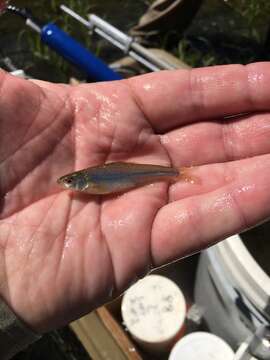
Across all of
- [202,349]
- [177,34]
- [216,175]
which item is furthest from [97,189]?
[177,34]

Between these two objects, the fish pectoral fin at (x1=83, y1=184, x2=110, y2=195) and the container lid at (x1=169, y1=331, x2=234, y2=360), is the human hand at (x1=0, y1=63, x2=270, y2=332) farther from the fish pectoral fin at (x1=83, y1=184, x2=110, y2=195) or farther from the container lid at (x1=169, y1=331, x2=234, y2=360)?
the container lid at (x1=169, y1=331, x2=234, y2=360)

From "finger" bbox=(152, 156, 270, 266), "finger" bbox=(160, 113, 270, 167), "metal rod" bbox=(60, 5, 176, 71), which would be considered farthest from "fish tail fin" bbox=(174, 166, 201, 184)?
"metal rod" bbox=(60, 5, 176, 71)

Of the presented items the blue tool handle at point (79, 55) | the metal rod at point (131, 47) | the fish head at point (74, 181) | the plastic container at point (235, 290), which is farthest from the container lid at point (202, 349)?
the metal rod at point (131, 47)

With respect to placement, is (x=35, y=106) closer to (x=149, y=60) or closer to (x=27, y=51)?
(x=149, y=60)

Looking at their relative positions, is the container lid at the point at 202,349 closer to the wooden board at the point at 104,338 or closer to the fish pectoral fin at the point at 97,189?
the wooden board at the point at 104,338

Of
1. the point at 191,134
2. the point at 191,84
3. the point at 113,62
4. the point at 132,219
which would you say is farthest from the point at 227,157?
the point at 113,62

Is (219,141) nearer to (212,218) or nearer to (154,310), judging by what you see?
(212,218)
